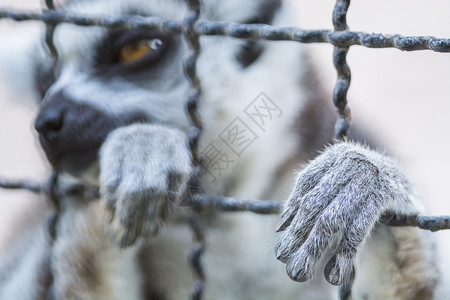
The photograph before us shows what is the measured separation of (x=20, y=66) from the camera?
2.04 m

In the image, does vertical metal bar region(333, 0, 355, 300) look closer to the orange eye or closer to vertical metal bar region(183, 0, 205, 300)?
vertical metal bar region(183, 0, 205, 300)

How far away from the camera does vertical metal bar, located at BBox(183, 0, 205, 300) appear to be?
1356 millimetres

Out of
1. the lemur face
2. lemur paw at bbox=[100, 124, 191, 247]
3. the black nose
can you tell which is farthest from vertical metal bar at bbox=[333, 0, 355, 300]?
the black nose

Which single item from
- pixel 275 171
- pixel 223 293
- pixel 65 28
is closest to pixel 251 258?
pixel 223 293

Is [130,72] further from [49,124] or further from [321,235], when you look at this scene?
[321,235]

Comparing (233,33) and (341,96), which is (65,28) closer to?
(233,33)

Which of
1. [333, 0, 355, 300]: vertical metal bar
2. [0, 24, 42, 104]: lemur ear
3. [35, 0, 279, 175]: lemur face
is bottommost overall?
[0, 24, 42, 104]: lemur ear

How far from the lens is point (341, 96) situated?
1171mm

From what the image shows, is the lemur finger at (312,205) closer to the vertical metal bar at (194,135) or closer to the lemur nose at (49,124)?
the vertical metal bar at (194,135)

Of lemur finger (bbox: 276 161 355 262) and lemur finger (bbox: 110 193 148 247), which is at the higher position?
lemur finger (bbox: 276 161 355 262)

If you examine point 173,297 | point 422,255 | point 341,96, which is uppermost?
point 341,96

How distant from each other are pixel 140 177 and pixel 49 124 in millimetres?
336

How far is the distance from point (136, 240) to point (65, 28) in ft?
2.54

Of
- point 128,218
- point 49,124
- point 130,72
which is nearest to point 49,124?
point 49,124
